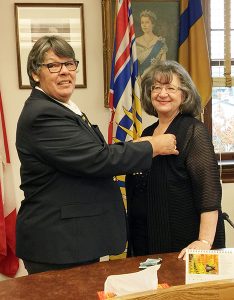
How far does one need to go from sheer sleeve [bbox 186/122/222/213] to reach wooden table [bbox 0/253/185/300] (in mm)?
283

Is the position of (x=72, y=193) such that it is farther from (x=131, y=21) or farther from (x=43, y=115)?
(x=131, y=21)

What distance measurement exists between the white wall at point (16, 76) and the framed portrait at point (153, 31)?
67 millimetres

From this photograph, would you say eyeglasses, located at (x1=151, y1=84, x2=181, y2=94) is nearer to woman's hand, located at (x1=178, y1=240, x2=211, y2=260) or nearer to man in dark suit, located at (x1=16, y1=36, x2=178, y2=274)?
man in dark suit, located at (x1=16, y1=36, x2=178, y2=274)

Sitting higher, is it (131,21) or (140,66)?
(131,21)

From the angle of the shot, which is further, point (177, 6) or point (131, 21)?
point (177, 6)

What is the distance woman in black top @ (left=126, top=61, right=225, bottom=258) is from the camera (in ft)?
5.38

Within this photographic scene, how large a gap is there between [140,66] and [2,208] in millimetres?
1441

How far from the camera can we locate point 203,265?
1.25 m

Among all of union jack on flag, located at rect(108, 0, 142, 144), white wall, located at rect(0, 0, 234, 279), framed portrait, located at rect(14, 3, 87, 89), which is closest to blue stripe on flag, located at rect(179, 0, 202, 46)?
union jack on flag, located at rect(108, 0, 142, 144)

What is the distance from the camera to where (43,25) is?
284cm

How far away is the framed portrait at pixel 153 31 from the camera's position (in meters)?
2.89

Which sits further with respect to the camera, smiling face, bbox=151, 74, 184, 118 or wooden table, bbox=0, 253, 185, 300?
smiling face, bbox=151, 74, 184, 118

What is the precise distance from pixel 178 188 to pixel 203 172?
126 mm

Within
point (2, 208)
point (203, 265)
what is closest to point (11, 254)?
point (2, 208)
